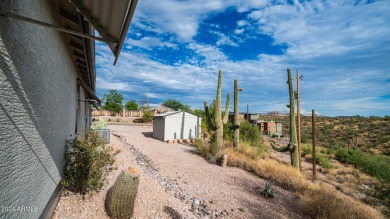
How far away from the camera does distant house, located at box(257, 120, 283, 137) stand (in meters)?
35.1

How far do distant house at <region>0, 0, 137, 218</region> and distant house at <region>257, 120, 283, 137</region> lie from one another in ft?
111

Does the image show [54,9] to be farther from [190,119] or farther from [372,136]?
[372,136]

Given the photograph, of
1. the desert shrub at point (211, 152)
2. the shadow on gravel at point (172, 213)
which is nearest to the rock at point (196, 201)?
the shadow on gravel at point (172, 213)

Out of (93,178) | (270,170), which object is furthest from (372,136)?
(93,178)

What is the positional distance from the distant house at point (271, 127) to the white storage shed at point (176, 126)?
56.1ft

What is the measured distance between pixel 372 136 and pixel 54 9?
115 feet

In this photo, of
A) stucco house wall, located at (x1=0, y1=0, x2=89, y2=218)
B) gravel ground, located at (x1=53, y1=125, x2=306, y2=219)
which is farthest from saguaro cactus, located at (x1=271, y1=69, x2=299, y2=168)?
stucco house wall, located at (x1=0, y1=0, x2=89, y2=218)

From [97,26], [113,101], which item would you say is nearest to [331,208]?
[97,26]

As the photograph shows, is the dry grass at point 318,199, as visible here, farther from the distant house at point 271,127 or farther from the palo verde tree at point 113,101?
the palo verde tree at point 113,101

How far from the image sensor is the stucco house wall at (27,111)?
213cm

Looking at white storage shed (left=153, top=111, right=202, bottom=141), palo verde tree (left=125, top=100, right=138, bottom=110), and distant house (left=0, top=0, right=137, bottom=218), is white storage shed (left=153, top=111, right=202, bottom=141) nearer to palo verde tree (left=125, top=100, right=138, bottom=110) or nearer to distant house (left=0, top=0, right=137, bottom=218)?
distant house (left=0, top=0, right=137, bottom=218)

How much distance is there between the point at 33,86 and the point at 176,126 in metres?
18.0

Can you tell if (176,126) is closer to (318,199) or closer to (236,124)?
(236,124)

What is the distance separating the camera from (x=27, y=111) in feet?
9.07
